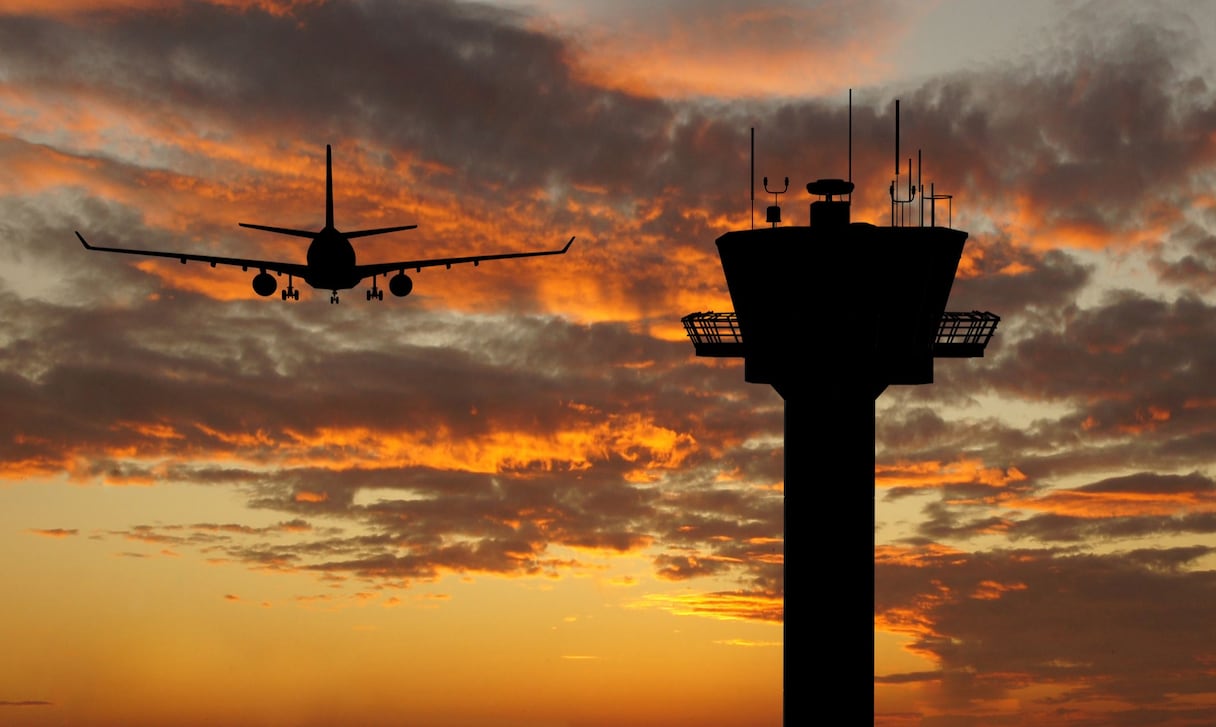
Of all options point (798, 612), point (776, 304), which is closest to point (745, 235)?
point (776, 304)

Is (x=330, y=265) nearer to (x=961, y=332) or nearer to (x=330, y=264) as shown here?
(x=330, y=264)

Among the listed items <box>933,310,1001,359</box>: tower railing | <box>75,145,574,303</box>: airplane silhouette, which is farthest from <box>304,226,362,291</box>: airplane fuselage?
<box>933,310,1001,359</box>: tower railing

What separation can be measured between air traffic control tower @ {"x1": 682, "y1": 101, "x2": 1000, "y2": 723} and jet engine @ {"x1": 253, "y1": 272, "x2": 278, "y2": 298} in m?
26.1

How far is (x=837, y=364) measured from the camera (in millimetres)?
62312

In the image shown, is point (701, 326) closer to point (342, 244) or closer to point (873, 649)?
point (873, 649)

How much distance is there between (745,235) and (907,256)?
22.3 feet

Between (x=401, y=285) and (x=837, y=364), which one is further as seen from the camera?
(x=401, y=285)

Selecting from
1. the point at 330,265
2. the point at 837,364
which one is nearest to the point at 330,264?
the point at 330,265

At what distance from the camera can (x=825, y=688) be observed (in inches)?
2435

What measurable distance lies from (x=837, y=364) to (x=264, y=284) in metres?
31.2

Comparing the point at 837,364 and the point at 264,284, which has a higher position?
the point at 264,284

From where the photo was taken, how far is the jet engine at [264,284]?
76250 mm

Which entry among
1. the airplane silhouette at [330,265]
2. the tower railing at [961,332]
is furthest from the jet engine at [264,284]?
the tower railing at [961,332]

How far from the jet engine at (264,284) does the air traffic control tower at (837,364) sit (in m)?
26.1
